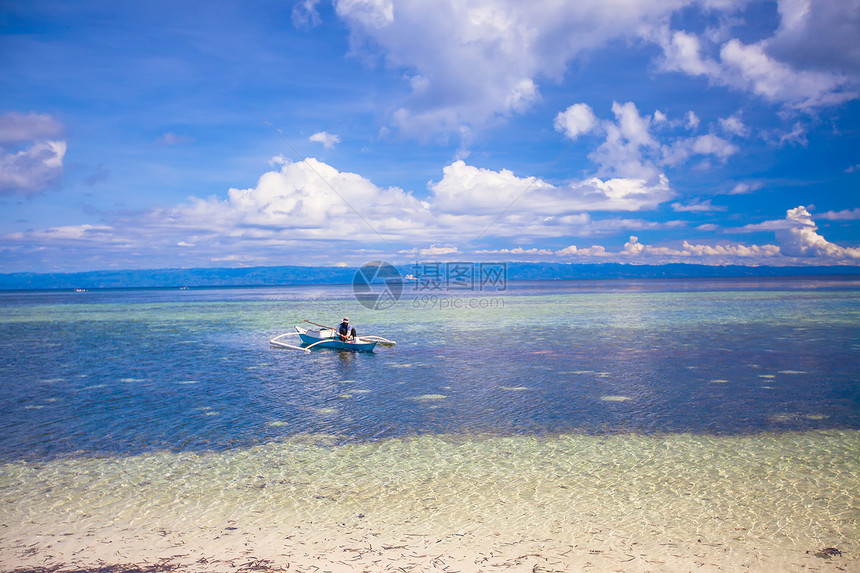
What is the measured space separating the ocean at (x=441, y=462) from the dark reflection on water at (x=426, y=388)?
12 cm

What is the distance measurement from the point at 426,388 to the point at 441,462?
675 cm

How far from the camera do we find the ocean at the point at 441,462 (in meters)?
6.85

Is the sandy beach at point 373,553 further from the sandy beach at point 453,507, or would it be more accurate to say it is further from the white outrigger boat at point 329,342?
the white outrigger boat at point 329,342

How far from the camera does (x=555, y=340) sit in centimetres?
2827

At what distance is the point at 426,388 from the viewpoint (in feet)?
55.4

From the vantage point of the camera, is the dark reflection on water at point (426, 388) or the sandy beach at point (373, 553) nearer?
the sandy beach at point (373, 553)

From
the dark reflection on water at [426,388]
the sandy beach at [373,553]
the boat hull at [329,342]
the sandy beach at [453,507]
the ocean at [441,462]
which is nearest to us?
the sandy beach at [373,553]

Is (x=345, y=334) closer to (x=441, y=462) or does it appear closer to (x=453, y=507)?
(x=441, y=462)

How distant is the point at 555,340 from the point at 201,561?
24.0 m

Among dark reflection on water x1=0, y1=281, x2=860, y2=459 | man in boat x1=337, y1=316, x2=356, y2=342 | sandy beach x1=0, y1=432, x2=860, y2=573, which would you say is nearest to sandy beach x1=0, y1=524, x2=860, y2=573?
sandy beach x1=0, y1=432, x2=860, y2=573

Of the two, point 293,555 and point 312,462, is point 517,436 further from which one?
point 293,555

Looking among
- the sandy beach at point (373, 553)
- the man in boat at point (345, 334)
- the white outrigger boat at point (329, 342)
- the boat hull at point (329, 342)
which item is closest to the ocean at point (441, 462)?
the sandy beach at point (373, 553)

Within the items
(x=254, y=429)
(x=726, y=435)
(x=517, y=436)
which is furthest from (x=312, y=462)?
(x=726, y=435)

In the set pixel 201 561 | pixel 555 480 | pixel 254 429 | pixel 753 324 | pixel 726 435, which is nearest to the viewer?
pixel 201 561
